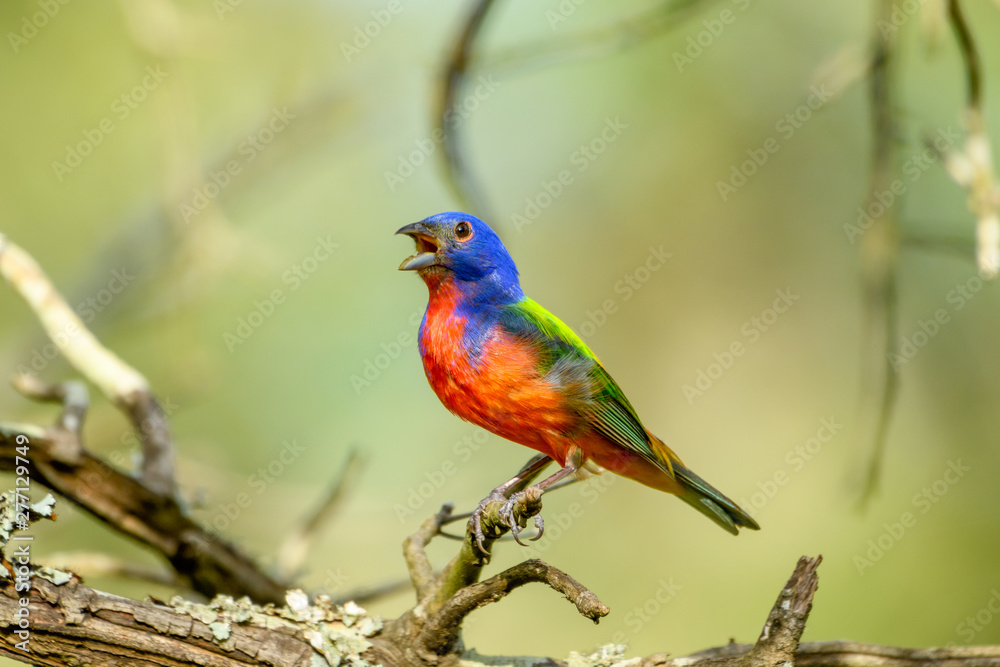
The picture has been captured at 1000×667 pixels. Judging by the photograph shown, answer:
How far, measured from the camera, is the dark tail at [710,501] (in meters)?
3.69

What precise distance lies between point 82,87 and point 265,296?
338 centimetres

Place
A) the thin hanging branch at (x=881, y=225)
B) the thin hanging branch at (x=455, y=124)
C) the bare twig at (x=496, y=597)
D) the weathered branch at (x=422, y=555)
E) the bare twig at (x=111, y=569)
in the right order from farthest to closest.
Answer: the thin hanging branch at (x=881, y=225) < the thin hanging branch at (x=455, y=124) < the bare twig at (x=111, y=569) < the weathered branch at (x=422, y=555) < the bare twig at (x=496, y=597)

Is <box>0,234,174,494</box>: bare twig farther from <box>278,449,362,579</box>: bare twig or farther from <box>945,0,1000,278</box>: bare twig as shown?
<box>945,0,1000,278</box>: bare twig

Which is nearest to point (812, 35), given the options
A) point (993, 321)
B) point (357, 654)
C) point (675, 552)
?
point (993, 321)

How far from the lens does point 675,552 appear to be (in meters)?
8.80

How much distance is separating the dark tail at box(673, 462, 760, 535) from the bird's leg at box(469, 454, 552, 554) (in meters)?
0.63

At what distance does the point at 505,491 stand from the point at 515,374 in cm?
47

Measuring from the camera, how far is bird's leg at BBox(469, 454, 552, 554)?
119 inches

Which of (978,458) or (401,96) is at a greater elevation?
(401,96)

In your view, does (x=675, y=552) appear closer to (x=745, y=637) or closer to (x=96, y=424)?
(x=745, y=637)

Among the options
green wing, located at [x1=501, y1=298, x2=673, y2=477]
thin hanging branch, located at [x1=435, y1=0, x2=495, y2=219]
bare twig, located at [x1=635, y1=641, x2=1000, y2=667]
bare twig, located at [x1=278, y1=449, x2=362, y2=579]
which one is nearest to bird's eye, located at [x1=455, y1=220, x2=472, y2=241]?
green wing, located at [x1=501, y1=298, x2=673, y2=477]

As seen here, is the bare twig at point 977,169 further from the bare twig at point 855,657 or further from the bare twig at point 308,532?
the bare twig at point 308,532

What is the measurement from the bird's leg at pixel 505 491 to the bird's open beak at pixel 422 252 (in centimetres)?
99

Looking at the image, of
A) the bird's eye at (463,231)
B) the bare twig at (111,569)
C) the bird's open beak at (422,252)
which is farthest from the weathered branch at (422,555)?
the bare twig at (111,569)
